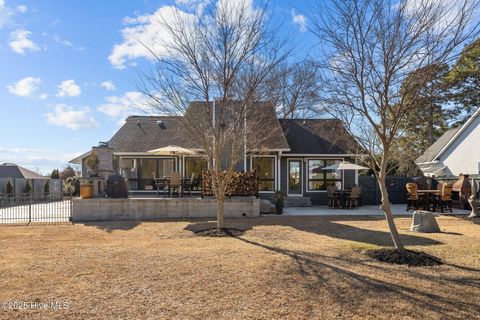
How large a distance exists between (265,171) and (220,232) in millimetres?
9161

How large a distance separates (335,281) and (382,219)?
876cm

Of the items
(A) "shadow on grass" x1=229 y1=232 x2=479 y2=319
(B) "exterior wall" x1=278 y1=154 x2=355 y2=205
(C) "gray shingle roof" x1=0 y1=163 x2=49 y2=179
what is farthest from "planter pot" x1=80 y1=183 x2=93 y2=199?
(C) "gray shingle roof" x1=0 y1=163 x2=49 y2=179

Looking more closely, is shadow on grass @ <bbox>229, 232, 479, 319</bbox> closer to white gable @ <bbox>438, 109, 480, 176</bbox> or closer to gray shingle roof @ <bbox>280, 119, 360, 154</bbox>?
gray shingle roof @ <bbox>280, 119, 360, 154</bbox>

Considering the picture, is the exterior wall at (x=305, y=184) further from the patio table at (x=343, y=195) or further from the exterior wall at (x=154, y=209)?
Result: the exterior wall at (x=154, y=209)

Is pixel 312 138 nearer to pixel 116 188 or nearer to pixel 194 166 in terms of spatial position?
pixel 194 166

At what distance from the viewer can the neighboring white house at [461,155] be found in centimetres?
2009

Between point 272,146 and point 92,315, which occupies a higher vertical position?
point 272,146

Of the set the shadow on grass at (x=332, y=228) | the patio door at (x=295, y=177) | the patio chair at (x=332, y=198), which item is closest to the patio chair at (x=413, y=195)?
the patio chair at (x=332, y=198)

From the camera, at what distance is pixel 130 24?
34.7ft

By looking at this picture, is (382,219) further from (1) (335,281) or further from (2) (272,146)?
(1) (335,281)

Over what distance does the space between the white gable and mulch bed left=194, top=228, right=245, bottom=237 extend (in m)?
14.7

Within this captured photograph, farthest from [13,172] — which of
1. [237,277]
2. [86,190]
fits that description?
[237,277]

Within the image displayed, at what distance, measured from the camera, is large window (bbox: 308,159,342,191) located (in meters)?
20.0

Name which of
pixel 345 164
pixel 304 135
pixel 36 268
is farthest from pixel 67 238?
pixel 304 135
